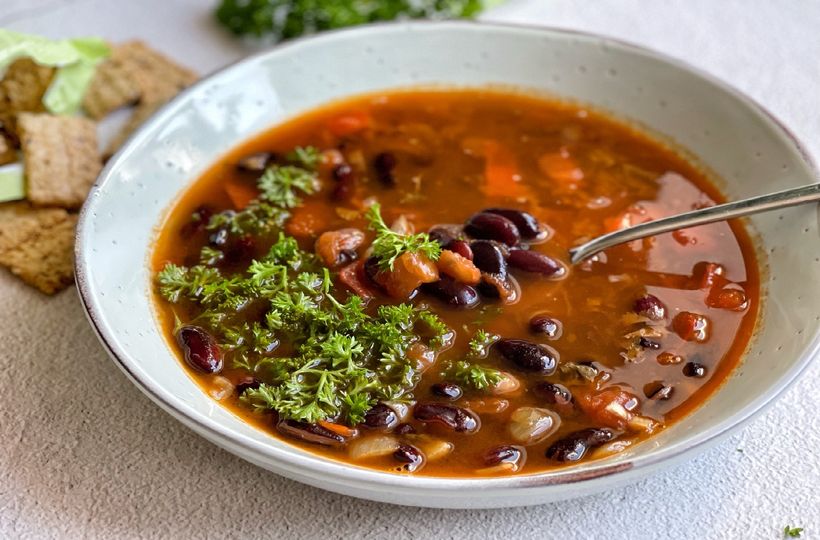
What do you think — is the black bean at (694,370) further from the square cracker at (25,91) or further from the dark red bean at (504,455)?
the square cracker at (25,91)

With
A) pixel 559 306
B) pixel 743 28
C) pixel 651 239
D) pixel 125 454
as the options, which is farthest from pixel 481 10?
pixel 125 454

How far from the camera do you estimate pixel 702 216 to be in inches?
146

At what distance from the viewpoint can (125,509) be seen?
317cm

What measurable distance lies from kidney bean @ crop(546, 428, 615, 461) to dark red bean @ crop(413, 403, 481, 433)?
0.27 meters

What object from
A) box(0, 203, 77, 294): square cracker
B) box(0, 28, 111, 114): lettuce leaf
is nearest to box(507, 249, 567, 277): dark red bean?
box(0, 203, 77, 294): square cracker

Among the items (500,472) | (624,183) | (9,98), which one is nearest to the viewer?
(500,472)

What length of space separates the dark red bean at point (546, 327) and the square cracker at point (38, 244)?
6.38 feet

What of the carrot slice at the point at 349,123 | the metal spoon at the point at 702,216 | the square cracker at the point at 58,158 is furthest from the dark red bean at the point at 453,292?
the square cracker at the point at 58,158

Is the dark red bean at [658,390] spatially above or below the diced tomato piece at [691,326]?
below

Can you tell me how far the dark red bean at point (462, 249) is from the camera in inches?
144

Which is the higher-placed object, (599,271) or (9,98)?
(599,271)

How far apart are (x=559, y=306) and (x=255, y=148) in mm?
1742

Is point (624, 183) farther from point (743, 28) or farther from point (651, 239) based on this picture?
point (743, 28)

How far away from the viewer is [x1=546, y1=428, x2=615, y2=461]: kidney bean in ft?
10.1
